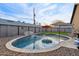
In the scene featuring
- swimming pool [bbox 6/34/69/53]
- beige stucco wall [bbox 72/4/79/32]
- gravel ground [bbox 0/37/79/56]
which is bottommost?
gravel ground [bbox 0/37/79/56]

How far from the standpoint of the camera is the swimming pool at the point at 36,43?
11.5 feet

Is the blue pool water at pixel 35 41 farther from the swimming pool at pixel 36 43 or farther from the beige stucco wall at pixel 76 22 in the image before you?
the beige stucco wall at pixel 76 22

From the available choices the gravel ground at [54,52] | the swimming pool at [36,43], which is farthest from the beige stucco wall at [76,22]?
the gravel ground at [54,52]

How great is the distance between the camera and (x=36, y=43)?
3.59 meters

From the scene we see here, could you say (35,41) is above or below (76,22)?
below

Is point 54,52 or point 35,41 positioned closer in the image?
point 54,52

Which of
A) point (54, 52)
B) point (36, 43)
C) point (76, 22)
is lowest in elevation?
point (54, 52)

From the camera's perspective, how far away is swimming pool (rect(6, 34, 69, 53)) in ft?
11.5

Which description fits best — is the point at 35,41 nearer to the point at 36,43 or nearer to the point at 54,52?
the point at 36,43

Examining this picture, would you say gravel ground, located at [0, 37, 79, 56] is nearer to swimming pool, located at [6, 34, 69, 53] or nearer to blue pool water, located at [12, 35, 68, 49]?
swimming pool, located at [6, 34, 69, 53]

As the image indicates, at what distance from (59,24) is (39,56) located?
96 cm

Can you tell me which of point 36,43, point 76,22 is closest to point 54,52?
point 36,43

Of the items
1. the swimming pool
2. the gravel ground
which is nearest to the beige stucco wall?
the swimming pool

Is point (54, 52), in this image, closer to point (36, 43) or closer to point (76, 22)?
point (36, 43)
